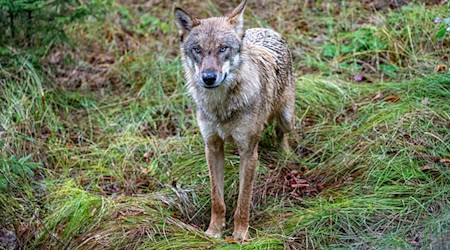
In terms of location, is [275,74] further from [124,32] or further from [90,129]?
[124,32]

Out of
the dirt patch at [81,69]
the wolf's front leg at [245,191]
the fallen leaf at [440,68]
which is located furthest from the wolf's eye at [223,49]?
the dirt patch at [81,69]

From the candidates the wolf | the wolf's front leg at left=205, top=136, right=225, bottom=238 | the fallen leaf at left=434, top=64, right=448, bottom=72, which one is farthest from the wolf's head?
the fallen leaf at left=434, top=64, right=448, bottom=72

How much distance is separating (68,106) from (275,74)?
2935mm

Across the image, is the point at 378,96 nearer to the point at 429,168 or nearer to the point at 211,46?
the point at 429,168

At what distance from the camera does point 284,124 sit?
695cm

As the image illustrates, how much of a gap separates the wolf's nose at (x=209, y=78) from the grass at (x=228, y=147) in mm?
1305

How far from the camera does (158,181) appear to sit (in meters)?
6.80

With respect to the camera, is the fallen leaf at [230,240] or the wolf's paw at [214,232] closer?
the fallen leaf at [230,240]

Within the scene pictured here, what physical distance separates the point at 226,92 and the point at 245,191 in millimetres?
884

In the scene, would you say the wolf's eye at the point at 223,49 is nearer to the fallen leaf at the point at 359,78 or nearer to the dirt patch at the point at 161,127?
the dirt patch at the point at 161,127

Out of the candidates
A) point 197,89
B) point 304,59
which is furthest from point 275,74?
point 304,59

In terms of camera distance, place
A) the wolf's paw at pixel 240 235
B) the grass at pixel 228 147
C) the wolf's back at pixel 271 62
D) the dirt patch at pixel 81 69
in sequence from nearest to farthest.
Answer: the grass at pixel 228 147
the wolf's paw at pixel 240 235
the wolf's back at pixel 271 62
the dirt patch at pixel 81 69

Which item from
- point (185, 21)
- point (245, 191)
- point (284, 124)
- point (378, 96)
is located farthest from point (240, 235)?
point (378, 96)

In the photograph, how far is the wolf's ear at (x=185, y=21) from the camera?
5586 millimetres
